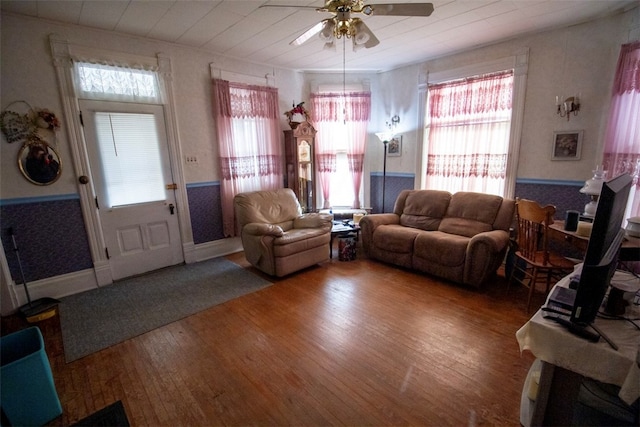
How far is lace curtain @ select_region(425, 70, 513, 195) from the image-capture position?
3582 millimetres

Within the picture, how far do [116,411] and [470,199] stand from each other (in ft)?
12.1

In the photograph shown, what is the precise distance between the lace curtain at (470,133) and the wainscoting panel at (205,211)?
3.14 metres

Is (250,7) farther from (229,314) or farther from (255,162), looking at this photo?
(229,314)

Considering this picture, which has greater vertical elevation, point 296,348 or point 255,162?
point 255,162

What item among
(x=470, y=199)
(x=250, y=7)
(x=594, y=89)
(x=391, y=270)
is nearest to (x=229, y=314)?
(x=391, y=270)

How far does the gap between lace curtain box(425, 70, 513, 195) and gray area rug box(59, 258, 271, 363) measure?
2.95 metres

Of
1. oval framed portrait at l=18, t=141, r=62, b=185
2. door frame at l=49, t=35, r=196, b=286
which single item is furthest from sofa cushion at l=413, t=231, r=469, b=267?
oval framed portrait at l=18, t=141, r=62, b=185

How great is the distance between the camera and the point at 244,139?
4160mm

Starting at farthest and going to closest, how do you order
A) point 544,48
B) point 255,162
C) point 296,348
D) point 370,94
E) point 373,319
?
1. point 370,94
2. point 255,162
3. point 544,48
4. point 373,319
5. point 296,348

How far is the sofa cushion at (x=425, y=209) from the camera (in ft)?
12.1

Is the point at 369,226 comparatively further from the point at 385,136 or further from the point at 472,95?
the point at 472,95

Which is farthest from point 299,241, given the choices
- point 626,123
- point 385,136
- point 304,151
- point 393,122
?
point 626,123

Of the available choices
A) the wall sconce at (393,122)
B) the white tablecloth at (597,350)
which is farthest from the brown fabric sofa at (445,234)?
the white tablecloth at (597,350)

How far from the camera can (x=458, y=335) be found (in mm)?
2252
